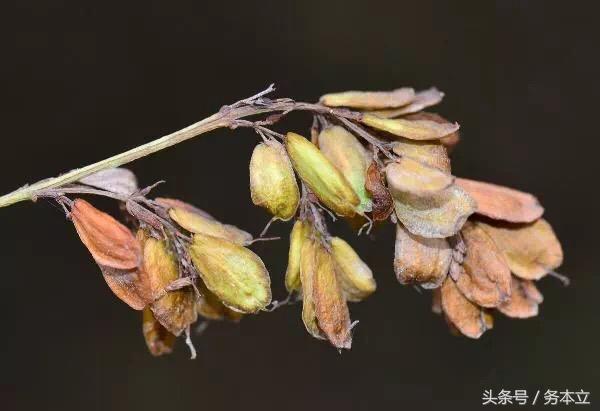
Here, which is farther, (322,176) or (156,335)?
(156,335)

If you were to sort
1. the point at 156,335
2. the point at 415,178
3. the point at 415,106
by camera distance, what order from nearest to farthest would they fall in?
the point at 415,178 → the point at 415,106 → the point at 156,335

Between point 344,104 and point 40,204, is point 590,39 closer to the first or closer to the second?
point 40,204

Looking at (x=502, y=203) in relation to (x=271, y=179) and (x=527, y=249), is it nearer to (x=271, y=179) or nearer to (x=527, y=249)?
(x=527, y=249)

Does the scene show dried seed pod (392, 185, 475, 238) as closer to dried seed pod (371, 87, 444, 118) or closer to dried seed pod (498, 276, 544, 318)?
dried seed pod (371, 87, 444, 118)

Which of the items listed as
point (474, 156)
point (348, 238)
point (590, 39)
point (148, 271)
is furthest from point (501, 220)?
point (590, 39)

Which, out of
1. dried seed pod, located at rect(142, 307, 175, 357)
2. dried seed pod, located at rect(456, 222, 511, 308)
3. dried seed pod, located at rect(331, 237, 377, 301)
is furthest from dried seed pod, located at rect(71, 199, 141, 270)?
dried seed pod, located at rect(456, 222, 511, 308)

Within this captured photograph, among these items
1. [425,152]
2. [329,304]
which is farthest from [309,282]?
[425,152]

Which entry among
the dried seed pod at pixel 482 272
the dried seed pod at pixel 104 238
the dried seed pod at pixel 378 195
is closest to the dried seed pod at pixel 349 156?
the dried seed pod at pixel 378 195
